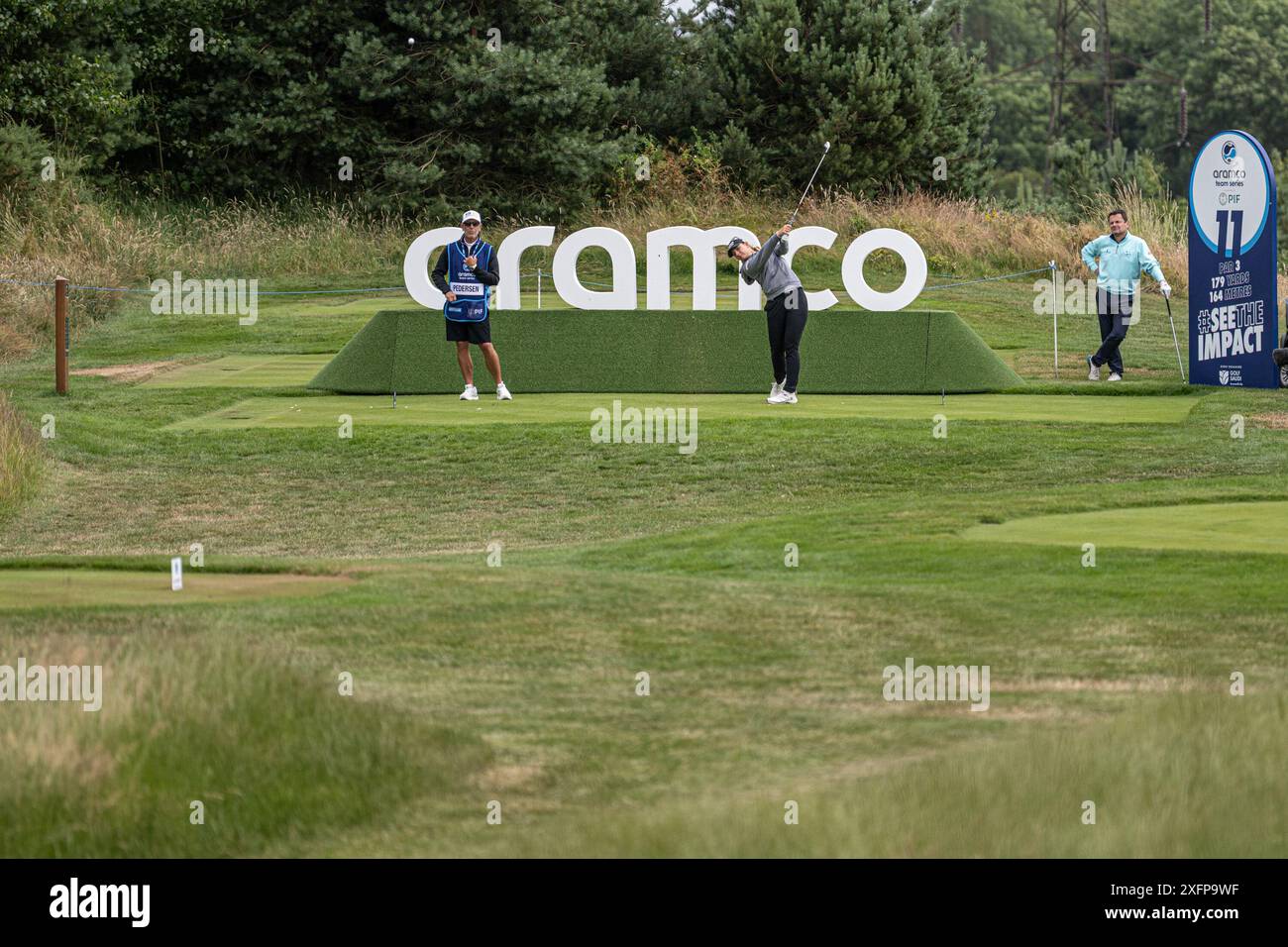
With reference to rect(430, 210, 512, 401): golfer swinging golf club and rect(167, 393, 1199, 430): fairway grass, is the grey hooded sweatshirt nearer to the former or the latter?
rect(167, 393, 1199, 430): fairway grass

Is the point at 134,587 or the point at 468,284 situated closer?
the point at 134,587

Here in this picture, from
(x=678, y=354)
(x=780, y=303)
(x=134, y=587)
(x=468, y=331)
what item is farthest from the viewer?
(x=678, y=354)

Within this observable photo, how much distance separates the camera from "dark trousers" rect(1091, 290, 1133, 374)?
22.2 meters

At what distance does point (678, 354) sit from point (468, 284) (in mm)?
2821

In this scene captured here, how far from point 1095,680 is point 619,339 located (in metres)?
13.3

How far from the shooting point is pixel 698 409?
799 inches

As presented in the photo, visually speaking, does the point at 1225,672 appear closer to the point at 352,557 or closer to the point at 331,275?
the point at 352,557

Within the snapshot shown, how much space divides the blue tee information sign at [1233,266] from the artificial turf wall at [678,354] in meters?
2.53

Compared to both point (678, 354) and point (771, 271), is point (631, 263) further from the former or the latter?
point (771, 271)

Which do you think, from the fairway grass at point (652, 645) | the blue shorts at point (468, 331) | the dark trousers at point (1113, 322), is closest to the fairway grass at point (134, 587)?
the fairway grass at point (652, 645)

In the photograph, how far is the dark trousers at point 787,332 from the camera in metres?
19.9

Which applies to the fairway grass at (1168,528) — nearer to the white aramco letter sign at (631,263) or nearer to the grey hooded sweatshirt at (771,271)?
the grey hooded sweatshirt at (771,271)

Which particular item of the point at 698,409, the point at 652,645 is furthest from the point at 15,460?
the point at 652,645

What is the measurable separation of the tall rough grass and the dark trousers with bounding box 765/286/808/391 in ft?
25.8
